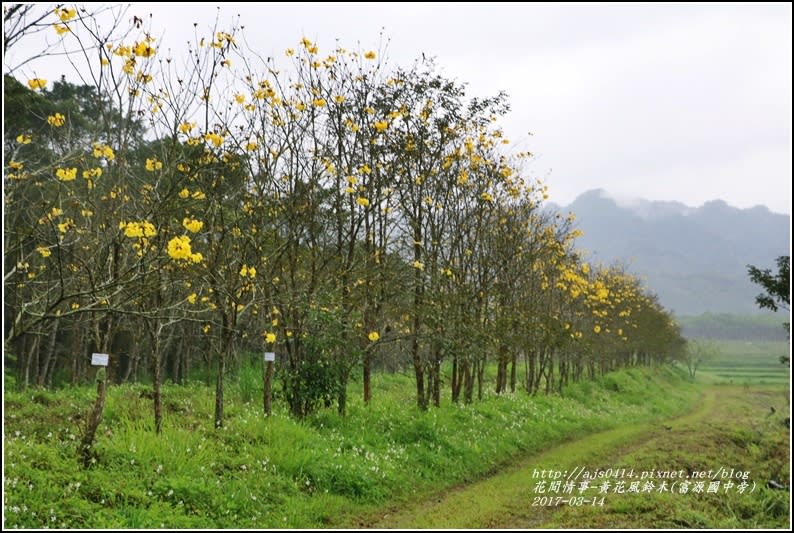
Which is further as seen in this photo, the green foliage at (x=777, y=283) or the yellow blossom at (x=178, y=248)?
the green foliage at (x=777, y=283)

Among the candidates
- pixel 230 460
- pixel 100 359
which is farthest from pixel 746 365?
pixel 100 359

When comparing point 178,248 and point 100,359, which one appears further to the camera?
point 100,359

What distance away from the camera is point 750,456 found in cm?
1293

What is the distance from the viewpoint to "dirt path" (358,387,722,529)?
784cm

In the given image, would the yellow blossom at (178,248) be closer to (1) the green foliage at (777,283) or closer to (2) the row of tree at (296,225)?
(2) the row of tree at (296,225)

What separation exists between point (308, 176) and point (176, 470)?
20.0 ft

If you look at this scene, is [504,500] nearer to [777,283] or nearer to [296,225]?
[296,225]

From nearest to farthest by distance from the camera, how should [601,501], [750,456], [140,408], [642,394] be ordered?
[601,501] → [140,408] → [750,456] → [642,394]

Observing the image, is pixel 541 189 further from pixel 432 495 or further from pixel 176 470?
pixel 176 470

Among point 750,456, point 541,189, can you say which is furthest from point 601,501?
point 541,189

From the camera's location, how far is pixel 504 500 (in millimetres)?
8922

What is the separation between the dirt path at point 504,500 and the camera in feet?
25.7

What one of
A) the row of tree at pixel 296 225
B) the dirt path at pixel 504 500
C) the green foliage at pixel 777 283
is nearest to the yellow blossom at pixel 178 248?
the row of tree at pixel 296 225

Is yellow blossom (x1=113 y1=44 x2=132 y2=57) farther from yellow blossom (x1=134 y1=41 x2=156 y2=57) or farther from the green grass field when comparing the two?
the green grass field
